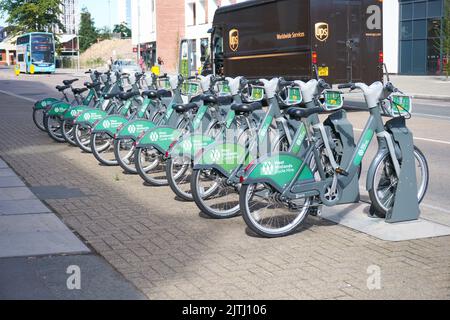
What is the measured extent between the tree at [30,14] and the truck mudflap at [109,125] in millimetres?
83873

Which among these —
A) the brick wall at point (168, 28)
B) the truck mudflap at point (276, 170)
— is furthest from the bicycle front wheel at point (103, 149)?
the brick wall at point (168, 28)

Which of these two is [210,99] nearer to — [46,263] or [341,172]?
[341,172]

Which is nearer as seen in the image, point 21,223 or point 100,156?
point 21,223

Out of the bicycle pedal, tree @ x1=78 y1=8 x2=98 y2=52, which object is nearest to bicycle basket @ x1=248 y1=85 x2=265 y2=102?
the bicycle pedal

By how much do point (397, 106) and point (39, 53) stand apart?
2303 inches

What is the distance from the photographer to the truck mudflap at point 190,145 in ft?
24.5

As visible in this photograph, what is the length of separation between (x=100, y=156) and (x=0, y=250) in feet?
15.2

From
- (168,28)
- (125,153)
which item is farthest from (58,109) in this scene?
(168,28)

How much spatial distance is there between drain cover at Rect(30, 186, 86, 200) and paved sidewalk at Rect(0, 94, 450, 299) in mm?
159

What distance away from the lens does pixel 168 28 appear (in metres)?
75.3

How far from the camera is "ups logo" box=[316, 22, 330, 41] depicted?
19609mm
